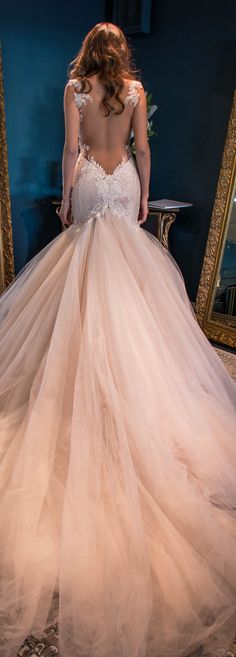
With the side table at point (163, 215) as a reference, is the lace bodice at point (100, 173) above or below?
above

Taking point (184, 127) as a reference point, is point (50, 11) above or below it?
above

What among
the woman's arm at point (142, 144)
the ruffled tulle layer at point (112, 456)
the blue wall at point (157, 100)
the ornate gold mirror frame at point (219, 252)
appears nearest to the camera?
the ruffled tulle layer at point (112, 456)

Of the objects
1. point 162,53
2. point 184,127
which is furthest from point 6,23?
point 184,127

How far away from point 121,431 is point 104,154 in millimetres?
1234

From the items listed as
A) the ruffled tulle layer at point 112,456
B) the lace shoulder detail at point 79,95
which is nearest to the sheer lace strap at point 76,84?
the lace shoulder detail at point 79,95

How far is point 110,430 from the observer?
1.89 meters

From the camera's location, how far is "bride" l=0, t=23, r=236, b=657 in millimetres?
1471

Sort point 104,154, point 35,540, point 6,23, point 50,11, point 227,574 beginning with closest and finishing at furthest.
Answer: point 227,574, point 35,540, point 104,154, point 6,23, point 50,11

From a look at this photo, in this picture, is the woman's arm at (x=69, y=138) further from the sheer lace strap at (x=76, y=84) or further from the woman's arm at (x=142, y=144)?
the woman's arm at (x=142, y=144)

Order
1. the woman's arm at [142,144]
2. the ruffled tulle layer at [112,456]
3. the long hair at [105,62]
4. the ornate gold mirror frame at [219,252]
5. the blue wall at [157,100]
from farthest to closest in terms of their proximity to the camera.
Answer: the blue wall at [157,100] → the ornate gold mirror frame at [219,252] → the woman's arm at [142,144] → the long hair at [105,62] → the ruffled tulle layer at [112,456]

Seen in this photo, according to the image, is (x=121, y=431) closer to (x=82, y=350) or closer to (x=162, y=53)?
(x=82, y=350)

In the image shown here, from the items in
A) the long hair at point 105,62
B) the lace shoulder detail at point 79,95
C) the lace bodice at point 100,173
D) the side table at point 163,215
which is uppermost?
the long hair at point 105,62

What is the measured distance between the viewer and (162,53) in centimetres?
409

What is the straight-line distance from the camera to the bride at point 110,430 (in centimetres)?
147
